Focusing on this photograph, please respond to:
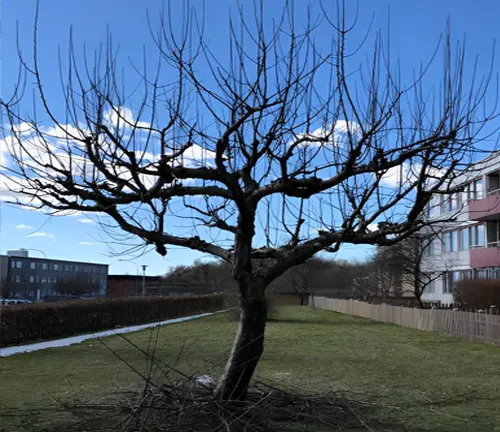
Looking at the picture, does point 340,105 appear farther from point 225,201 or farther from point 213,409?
point 213,409

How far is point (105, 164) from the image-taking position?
683 cm

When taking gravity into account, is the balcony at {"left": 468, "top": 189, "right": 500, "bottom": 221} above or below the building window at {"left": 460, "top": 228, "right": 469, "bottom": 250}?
above

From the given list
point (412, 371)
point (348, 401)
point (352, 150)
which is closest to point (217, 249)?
point (352, 150)

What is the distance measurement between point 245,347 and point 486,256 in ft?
112

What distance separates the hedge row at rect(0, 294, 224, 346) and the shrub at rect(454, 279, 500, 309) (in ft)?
53.5

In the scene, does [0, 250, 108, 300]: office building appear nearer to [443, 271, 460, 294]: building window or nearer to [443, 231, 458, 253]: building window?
[443, 271, 460, 294]: building window

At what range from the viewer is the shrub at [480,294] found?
29.2 meters

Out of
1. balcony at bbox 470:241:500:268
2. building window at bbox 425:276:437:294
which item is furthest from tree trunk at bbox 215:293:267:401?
building window at bbox 425:276:437:294

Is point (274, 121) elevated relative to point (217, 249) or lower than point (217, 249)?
elevated

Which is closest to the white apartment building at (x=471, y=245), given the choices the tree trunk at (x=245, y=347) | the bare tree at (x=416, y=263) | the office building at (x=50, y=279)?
the bare tree at (x=416, y=263)

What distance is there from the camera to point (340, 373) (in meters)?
11.8

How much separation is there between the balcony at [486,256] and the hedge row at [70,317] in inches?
814

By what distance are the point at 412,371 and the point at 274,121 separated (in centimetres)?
759

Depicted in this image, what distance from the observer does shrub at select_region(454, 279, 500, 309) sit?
1148 inches
